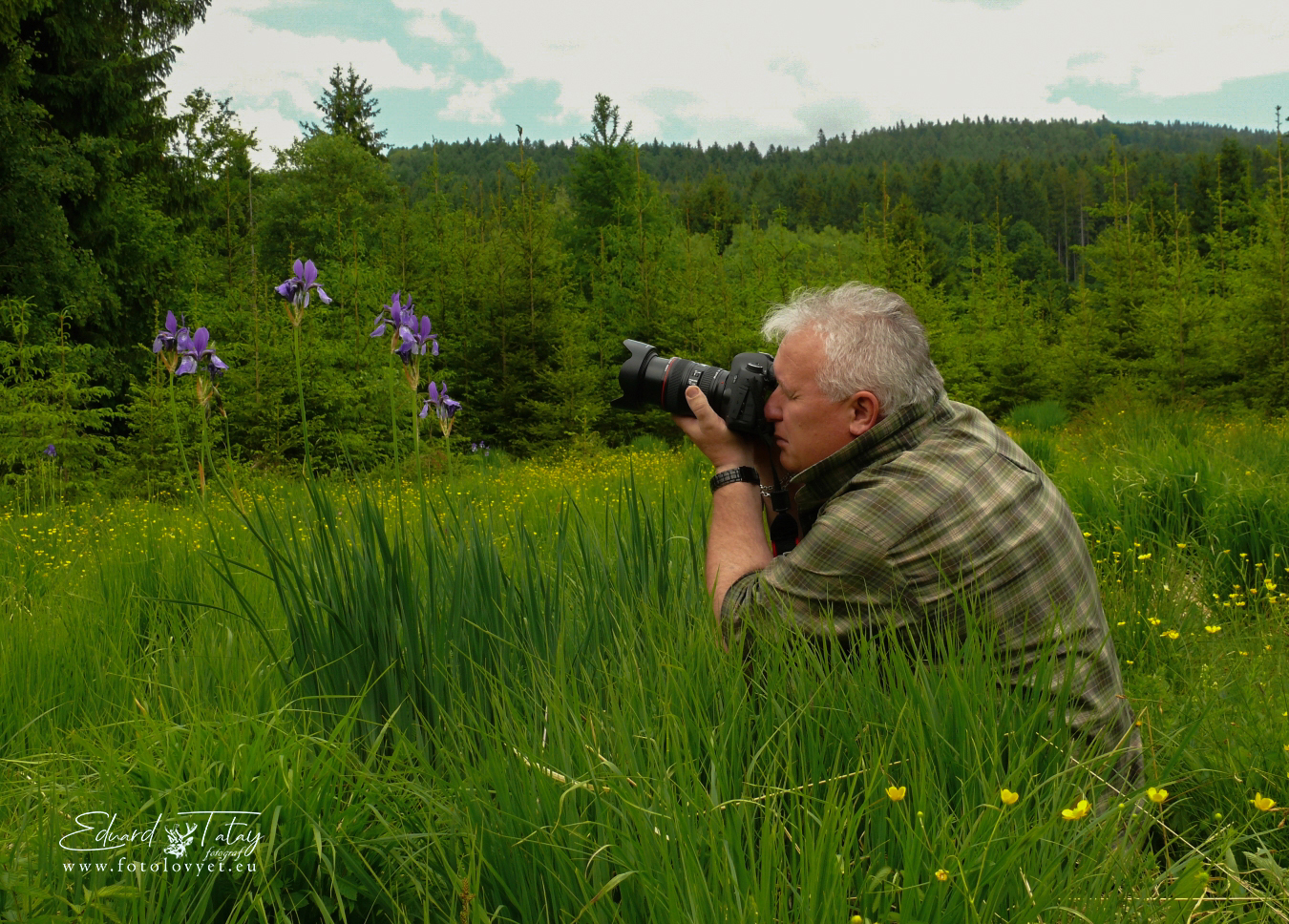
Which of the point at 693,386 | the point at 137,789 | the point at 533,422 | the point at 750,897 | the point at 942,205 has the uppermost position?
the point at 942,205

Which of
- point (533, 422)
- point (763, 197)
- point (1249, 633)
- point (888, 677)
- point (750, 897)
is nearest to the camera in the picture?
point (750, 897)

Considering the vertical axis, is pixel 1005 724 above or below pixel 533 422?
above

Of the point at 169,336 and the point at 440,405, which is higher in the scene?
the point at 169,336

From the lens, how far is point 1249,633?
290 cm

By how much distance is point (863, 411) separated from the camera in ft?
6.79

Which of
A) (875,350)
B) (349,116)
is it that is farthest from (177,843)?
(349,116)

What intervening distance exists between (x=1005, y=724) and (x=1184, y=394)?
A: 14.5 meters

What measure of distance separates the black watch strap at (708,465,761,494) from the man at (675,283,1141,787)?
0.42ft

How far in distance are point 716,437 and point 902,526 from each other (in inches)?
24.6

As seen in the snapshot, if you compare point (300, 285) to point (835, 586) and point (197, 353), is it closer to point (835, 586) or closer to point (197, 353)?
point (197, 353)

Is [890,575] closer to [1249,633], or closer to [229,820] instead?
[229,820]

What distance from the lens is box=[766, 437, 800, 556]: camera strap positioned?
2.40 m

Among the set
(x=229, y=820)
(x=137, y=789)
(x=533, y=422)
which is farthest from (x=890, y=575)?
(x=533, y=422)

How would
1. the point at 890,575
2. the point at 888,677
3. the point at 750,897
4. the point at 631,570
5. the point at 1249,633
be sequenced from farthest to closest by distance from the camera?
the point at 1249,633, the point at 631,570, the point at 890,575, the point at 888,677, the point at 750,897
